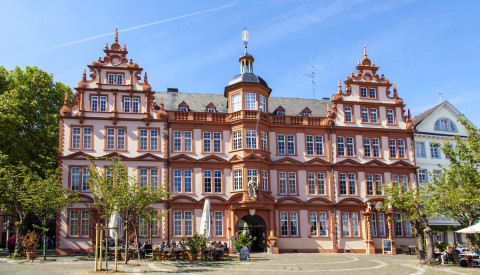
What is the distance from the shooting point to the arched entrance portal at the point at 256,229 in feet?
136

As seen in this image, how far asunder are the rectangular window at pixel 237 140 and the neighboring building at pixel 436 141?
1758 cm

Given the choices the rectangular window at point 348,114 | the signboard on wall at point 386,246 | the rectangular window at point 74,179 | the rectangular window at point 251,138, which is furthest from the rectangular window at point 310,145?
the rectangular window at point 74,179

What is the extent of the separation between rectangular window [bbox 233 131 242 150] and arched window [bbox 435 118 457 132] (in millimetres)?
20443

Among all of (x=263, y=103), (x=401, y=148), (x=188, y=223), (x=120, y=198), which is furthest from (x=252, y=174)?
(x=120, y=198)

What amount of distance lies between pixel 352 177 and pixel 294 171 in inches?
220

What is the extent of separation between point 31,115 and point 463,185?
121 ft

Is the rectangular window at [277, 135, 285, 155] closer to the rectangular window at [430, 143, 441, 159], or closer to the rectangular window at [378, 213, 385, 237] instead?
the rectangular window at [378, 213, 385, 237]

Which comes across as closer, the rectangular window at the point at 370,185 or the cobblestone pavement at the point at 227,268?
the cobblestone pavement at the point at 227,268

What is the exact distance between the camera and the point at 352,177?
44.5 meters

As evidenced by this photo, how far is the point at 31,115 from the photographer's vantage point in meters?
44.4

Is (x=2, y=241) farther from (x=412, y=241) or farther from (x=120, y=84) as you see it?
(x=412, y=241)

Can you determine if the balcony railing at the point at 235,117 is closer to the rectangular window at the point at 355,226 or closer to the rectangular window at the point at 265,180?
the rectangular window at the point at 265,180

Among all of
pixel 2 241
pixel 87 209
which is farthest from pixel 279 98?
pixel 2 241

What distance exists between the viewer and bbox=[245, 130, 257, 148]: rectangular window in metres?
41.9
